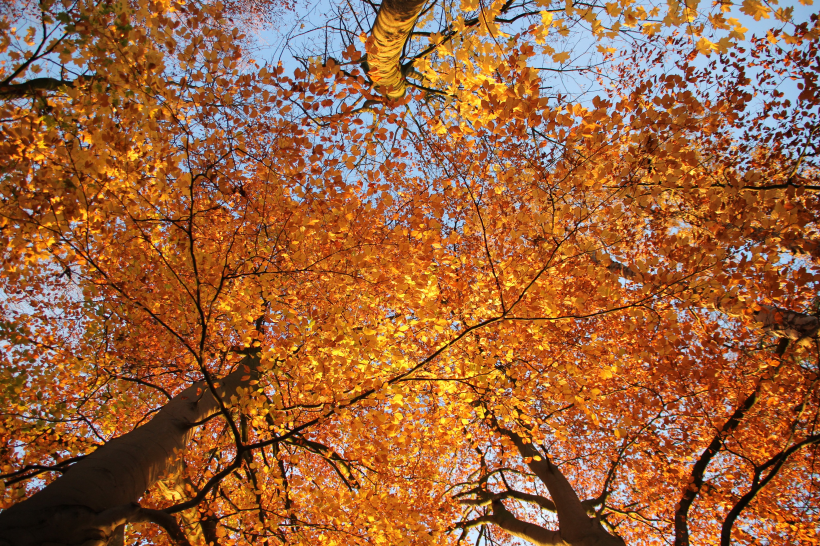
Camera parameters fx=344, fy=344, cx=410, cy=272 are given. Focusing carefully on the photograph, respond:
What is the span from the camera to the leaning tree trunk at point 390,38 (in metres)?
3.59

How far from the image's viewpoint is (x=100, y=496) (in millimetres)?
2379

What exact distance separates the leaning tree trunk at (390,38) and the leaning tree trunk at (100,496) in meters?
4.80

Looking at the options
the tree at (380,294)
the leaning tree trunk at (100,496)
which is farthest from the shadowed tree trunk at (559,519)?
the leaning tree trunk at (100,496)

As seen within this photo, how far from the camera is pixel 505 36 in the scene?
4.75m

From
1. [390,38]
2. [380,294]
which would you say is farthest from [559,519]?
[390,38]

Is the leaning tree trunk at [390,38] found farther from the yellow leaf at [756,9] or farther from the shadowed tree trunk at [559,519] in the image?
the shadowed tree trunk at [559,519]

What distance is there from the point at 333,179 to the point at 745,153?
25.4ft

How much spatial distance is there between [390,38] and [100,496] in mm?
5091

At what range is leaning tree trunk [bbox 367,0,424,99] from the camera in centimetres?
359

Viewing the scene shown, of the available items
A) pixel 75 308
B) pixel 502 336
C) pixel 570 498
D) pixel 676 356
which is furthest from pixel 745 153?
pixel 75 308

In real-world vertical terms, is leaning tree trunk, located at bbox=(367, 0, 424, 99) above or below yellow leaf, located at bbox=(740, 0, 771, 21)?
above

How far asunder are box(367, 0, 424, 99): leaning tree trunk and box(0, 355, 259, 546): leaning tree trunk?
15.8 ft

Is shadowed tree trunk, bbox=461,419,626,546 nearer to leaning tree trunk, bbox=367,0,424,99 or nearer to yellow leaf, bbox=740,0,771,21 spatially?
yellow leaf, bbox=740,0,771,21

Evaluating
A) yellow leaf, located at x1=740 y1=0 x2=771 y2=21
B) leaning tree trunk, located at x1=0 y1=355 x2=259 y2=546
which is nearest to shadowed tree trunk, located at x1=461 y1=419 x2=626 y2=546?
leaning tree trunk, located at x1=0 y1=355 x2=259 y2=546
